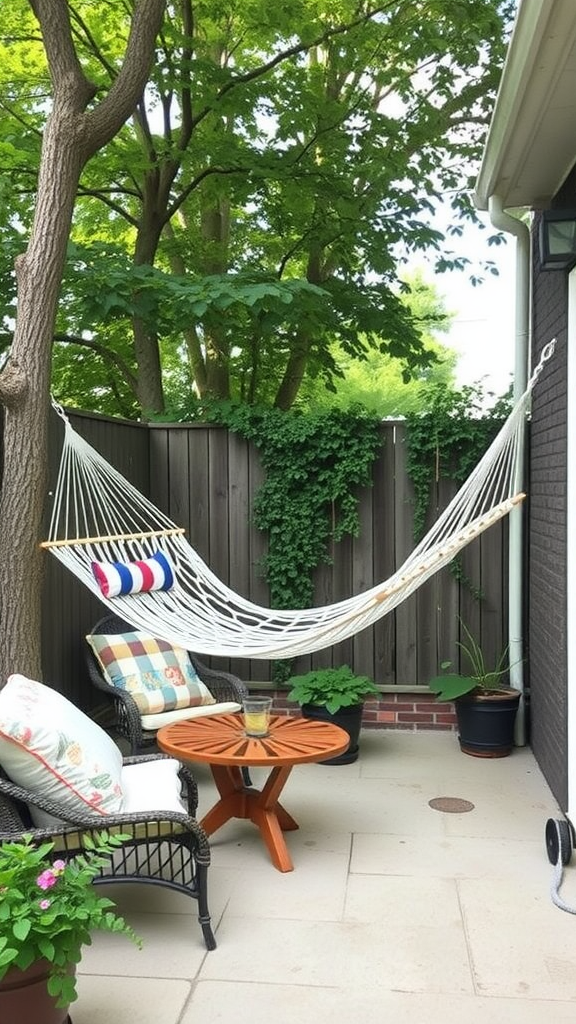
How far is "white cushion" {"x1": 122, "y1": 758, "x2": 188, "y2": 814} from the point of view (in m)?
2.44

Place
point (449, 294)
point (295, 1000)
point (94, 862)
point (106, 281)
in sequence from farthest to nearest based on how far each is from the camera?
point (449, 294), point (106, 281), point (295, 1000), point (94, 862)

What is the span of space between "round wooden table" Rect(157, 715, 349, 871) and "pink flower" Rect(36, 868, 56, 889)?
39.8 inches

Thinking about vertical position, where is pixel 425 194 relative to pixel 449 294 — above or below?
below

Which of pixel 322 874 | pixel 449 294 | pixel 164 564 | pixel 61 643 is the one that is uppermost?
pixel 449 294

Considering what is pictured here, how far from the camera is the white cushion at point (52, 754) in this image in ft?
7.23

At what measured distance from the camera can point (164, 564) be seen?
3992 mm

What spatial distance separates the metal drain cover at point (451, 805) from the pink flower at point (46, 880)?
1.95 m

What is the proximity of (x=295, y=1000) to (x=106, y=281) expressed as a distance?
387cm

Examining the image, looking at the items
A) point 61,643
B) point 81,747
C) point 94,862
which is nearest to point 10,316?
point 61,643

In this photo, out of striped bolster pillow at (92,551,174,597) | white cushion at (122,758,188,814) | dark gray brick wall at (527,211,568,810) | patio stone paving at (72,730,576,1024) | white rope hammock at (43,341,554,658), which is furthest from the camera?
striped bolster pillow at (92,551,174,597)

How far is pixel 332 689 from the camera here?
4.00 metres

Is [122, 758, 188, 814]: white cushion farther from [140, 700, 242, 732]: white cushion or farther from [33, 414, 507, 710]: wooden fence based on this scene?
[33, 414, 507, 710]: wooden fence

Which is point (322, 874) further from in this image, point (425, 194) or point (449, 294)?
point (449, 294)

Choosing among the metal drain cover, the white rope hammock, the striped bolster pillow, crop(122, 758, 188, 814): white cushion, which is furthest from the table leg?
the striped bolster pillow
